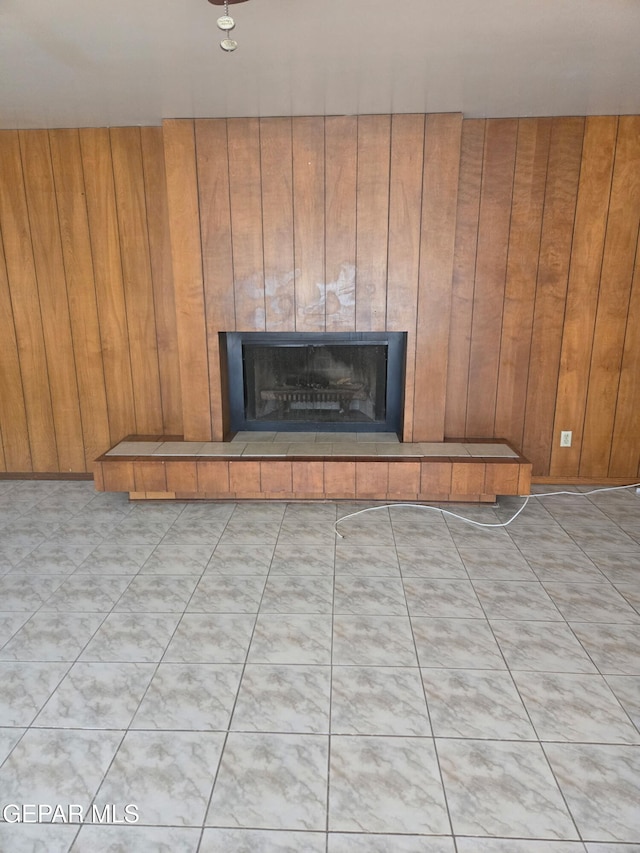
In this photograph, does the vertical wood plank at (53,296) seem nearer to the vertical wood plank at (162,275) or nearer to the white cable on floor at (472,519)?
the vertical wood plank at (162,275)

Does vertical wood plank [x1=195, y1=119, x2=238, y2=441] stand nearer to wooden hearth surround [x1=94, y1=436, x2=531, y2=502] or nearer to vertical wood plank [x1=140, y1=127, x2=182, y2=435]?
vertical wood plank [x1=140, y1=127, x2=182, y2=435]

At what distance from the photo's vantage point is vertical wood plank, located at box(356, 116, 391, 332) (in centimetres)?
301

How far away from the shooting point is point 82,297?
3.52 metres

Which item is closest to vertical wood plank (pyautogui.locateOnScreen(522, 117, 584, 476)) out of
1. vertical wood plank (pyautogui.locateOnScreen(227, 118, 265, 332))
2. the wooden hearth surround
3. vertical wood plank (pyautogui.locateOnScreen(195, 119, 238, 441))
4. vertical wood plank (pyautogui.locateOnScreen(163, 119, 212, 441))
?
the wooden hearth surround

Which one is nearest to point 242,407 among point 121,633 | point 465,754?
point 121,633

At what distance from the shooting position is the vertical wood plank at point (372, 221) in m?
3.01

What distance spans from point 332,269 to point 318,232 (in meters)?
0.22

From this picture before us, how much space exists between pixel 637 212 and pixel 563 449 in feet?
4.91

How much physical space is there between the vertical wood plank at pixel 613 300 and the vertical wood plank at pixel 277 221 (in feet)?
6.29

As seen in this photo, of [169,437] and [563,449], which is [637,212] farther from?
[169,437]

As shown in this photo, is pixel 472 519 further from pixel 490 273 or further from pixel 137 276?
pixel 137 276

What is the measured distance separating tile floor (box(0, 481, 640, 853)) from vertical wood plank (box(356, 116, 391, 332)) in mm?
1285

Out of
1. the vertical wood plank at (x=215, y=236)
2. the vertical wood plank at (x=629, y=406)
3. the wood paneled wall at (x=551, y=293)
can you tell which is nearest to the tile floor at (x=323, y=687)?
the vertical wood plank at (x=629, y=406)

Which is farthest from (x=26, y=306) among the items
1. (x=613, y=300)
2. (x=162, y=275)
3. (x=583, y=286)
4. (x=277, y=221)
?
(x=613, y=300)
